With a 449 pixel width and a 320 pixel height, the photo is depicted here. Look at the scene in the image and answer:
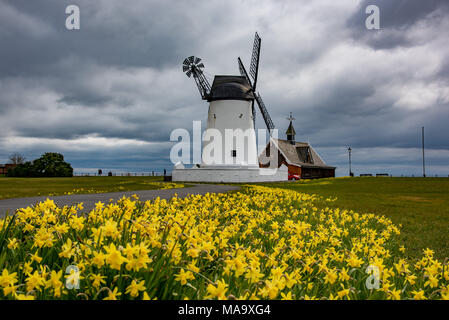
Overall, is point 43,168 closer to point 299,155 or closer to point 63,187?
point 63,187

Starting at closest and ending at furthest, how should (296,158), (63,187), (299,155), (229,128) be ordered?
(63,187)
(229,128)
(296,158)
(299,155)

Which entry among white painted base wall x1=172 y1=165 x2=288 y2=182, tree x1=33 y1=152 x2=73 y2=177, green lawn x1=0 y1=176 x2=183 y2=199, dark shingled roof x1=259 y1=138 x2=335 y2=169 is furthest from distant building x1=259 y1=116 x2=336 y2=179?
tree x1=33 y1=152 x2=73 y2=177

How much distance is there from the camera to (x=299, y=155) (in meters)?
63.1

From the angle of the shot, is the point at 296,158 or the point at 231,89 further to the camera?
the point at 296,158

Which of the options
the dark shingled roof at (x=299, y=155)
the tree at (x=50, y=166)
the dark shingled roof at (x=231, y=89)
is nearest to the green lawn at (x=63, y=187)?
the dark shingled roof at (x=231, y=89)

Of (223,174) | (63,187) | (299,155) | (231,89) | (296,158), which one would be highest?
(231,89)

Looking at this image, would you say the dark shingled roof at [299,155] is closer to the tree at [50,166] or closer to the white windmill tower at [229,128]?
the white windmill tower at [229,128]

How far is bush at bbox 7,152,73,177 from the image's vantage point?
64.9 metres

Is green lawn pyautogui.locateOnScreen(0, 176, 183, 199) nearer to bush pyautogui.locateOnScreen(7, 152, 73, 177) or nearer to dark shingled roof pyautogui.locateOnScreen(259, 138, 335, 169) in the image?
dark shingled roof pyautogui.locateOnScreen(259, 138, 335, 169)

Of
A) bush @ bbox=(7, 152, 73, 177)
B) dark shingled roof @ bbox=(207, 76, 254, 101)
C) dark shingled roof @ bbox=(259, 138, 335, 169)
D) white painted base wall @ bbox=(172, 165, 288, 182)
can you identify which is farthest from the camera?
bush @ bbox=(7, 152, 73, 177)

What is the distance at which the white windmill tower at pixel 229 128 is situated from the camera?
137 ft

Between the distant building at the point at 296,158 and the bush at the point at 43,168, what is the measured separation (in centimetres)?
4096

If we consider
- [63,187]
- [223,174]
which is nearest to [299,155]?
[223,174]

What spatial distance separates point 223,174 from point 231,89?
11.2 meters
